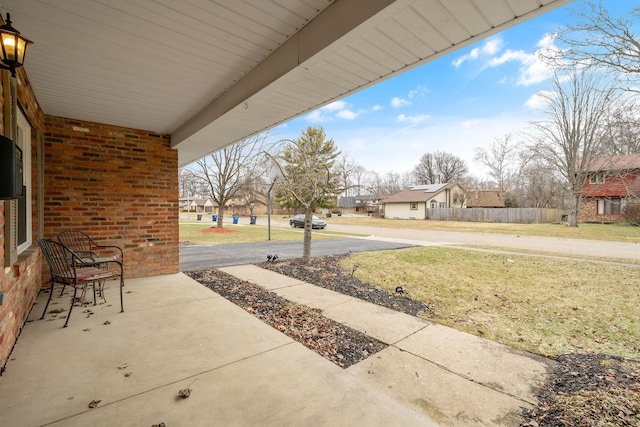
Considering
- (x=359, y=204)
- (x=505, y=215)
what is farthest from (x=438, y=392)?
(x=359, y=204)

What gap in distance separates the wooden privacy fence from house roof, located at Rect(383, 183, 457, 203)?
3945 mm

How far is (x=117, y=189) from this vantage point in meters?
4.88

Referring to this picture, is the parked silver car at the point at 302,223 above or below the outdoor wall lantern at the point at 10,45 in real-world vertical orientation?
below

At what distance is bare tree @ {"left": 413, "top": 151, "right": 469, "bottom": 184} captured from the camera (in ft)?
156

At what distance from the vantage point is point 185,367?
2283 millimetres

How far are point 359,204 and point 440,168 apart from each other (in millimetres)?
15290

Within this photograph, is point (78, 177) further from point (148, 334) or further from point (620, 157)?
point (620, 157)

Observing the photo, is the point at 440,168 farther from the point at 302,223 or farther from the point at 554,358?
the point at 554,358

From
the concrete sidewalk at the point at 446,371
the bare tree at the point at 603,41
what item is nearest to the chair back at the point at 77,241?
the concrete sidewalk at the point at 446,371

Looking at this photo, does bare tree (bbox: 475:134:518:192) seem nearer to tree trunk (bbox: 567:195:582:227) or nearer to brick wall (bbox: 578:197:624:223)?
brick wall (bbox: 578:197:624:223)

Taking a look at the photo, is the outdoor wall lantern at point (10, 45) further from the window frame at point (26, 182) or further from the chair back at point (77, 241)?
the chair back at point (77, 241)

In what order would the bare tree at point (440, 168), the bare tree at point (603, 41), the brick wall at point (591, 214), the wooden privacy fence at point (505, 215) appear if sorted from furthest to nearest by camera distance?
the bare tree at point (440, 168) → the wooden privacy fence at point (505, 215) → the brick wall at point (591, 214) → the bare tree at point (603, 41)

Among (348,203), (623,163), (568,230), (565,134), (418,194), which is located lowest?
(568,230)

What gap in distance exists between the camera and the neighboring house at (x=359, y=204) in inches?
1897
